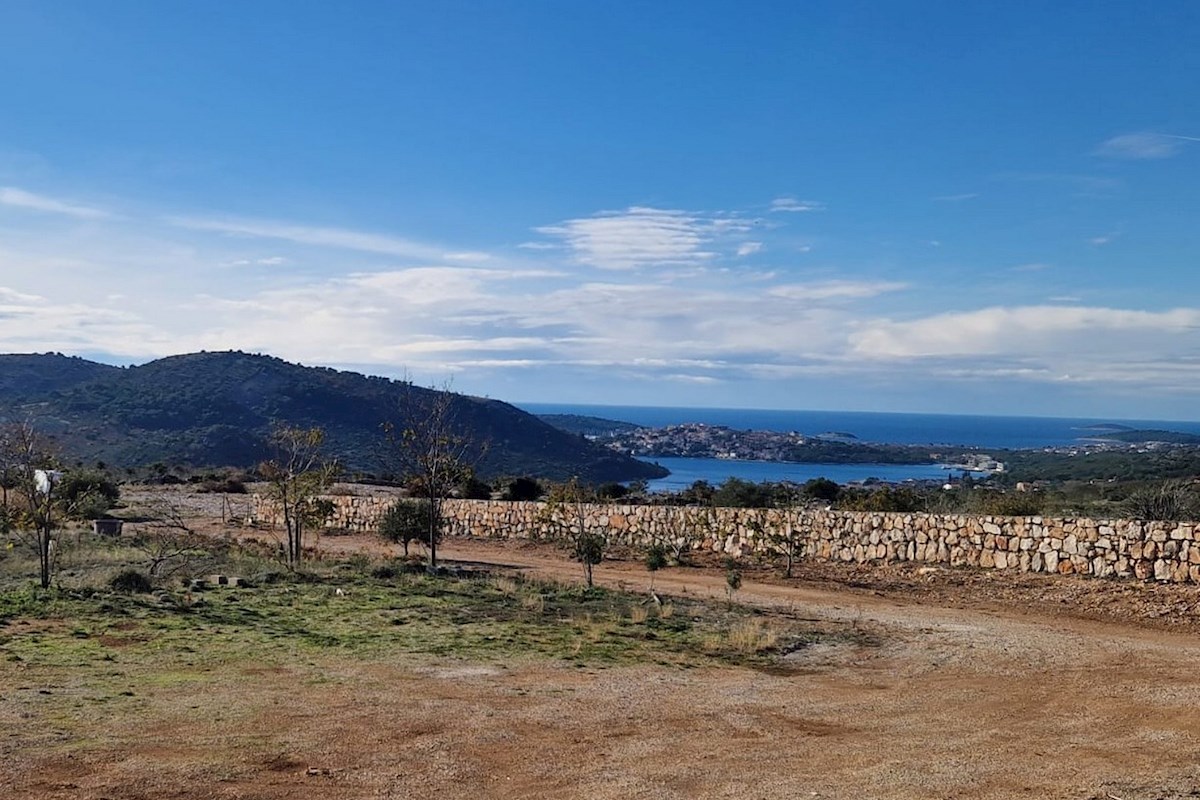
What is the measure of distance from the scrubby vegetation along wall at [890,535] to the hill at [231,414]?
32145mm

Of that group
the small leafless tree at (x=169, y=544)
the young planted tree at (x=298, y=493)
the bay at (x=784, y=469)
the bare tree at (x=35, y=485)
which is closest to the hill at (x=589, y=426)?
the bay at (x=784, y=469)

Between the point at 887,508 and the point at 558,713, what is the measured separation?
20540mm

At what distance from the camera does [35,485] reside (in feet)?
60.0

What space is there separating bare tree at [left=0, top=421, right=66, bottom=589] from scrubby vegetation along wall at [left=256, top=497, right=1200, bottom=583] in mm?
12356

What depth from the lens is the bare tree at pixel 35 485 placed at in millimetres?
16703

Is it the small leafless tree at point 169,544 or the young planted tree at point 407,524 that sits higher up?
the young planted tree at point 407,524

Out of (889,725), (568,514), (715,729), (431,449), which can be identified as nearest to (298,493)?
(431,449)

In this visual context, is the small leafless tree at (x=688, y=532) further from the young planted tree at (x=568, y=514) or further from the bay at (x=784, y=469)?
the bay at (x=784, y=469)

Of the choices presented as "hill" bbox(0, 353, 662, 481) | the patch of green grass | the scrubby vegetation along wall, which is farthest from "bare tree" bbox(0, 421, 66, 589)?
"hill" bbox(0, 353, 662, 481)

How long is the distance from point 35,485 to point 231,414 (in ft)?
183

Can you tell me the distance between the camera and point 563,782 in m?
7.57

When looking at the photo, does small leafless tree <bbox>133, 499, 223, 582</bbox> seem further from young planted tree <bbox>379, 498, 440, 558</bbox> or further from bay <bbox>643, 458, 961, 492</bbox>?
bay <bbox>643, 458, 961, 492</bbox>

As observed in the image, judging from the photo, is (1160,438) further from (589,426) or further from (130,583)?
(130,583)

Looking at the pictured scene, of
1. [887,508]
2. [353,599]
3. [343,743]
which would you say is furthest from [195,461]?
[343,743]
